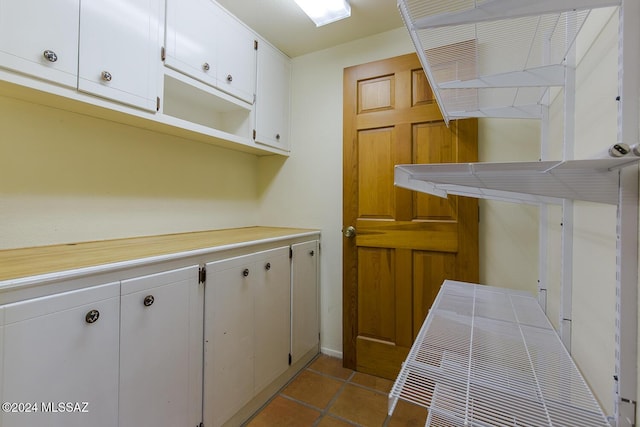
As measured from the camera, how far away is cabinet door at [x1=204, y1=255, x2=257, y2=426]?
1290 millimetres

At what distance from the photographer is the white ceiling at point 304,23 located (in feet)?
5.83

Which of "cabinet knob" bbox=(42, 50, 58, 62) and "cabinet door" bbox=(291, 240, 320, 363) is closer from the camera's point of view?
"cabinet knob" bbox=(42, 50, 58, 62)

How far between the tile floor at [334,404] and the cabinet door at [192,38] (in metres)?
1.99

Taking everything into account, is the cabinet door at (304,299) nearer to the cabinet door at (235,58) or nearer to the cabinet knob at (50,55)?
the cabinet door at (235,58)

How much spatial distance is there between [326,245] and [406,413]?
1.18 metres

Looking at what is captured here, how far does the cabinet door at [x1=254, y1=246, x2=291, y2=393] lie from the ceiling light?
1527 mm

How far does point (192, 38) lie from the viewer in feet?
5.14

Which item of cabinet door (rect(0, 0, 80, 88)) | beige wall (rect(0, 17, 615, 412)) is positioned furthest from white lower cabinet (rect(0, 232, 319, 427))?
cabinet door (rect(0, 0, 80, 88))

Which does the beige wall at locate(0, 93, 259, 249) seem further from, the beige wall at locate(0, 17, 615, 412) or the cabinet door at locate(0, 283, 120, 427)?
the cabinet door at locate(0, 283, 120, 427)

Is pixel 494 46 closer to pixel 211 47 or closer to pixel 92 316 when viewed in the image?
pixel 211 47

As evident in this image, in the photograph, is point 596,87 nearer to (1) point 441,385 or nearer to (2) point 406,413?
(1) point 441,385

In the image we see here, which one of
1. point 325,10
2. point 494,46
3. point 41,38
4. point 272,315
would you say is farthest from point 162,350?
point 325,10

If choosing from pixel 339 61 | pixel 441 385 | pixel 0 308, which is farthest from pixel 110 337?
pixel 339 61

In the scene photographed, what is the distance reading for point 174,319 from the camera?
3.75ft
